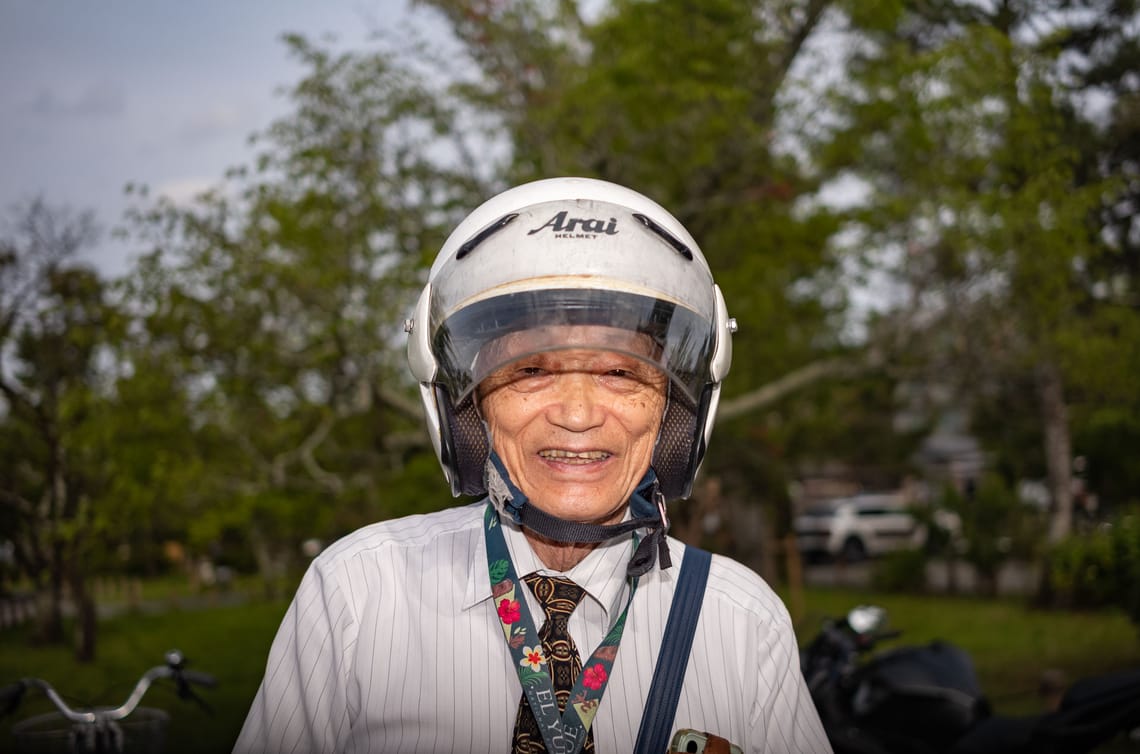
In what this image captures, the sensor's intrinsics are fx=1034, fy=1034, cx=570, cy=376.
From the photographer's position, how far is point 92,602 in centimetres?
948

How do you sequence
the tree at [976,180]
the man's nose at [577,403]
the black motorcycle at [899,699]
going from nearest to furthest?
the man's nose at [577,403] → the black motorcycle at [899,699] → the tree at [976,180]

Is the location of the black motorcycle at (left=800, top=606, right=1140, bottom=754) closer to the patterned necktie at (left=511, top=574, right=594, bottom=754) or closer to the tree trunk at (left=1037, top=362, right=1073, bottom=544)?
the patterned necktie at (left=511, top=574, right=594, bottom=754)

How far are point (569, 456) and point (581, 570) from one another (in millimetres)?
219

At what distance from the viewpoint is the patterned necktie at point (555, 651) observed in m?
1.80

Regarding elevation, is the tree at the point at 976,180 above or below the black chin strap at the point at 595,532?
above

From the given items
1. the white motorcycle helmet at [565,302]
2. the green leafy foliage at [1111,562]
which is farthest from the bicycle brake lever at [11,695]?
the green leafy foliage at [1111,562]

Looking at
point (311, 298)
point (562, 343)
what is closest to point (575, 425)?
point (562, 343)

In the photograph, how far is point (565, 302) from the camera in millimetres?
1975

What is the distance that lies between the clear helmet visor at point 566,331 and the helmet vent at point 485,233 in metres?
0.13

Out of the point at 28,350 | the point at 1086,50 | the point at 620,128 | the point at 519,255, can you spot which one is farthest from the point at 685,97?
the point at 519,255

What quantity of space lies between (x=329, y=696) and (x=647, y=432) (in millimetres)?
758

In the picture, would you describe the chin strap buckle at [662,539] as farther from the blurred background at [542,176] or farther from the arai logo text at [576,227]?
the blurred background at [542,176]

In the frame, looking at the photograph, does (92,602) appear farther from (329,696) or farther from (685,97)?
(329,696)

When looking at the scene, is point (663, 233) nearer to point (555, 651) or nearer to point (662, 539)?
point (662, 539)
